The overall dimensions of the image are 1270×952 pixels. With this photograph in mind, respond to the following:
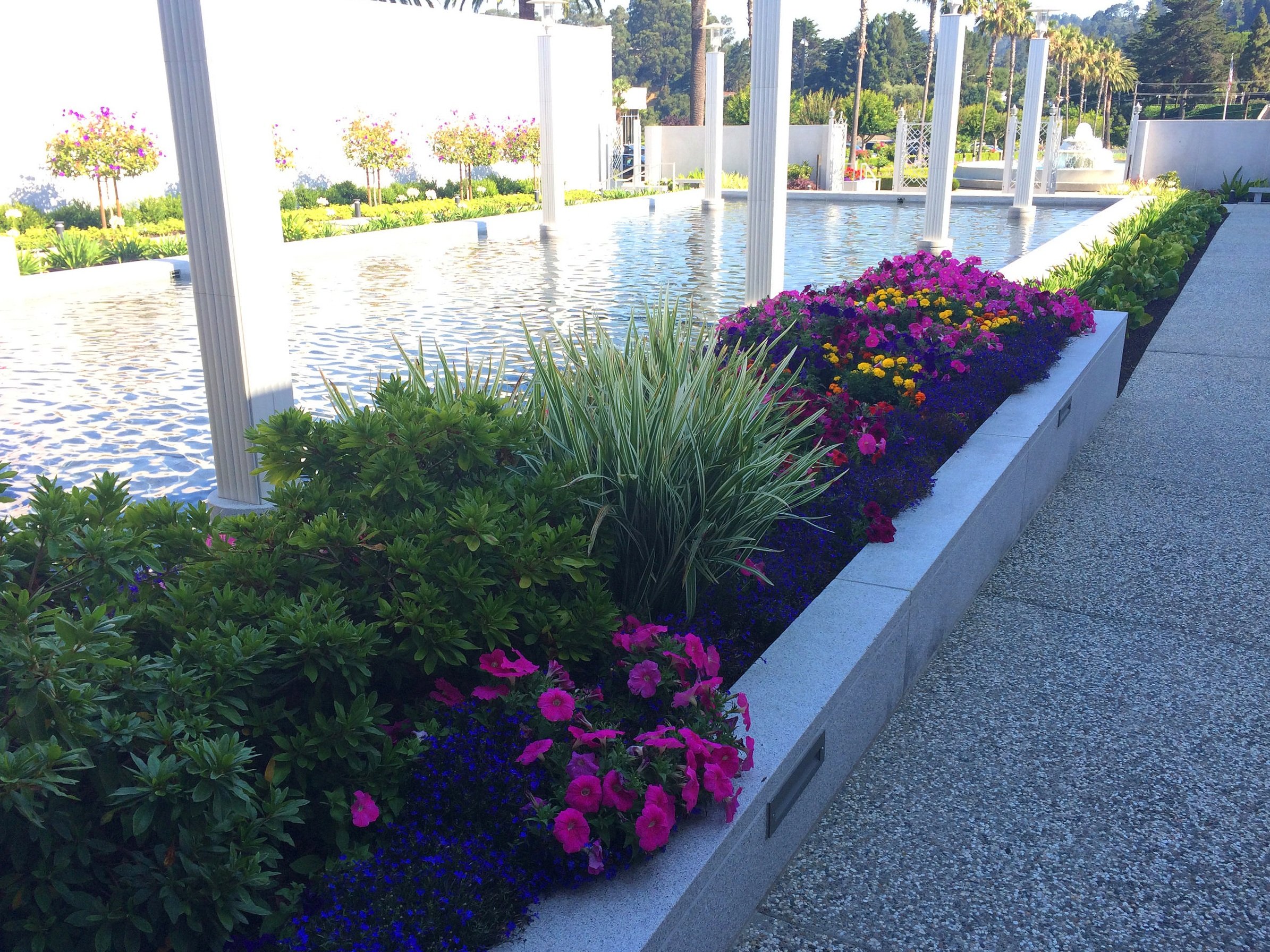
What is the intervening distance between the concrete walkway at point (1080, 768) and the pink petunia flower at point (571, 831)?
1.94 ft

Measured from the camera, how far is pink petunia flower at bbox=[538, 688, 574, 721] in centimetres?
214

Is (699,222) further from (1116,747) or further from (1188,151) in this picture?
(1116,747)

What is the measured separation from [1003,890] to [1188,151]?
29.1m

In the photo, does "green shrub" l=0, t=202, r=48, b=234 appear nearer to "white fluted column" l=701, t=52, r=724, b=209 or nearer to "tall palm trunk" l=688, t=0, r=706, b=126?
"white fluted column" l=701, t=52, r=724, b=209

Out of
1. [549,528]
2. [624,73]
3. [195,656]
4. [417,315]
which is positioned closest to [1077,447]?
[549,528]

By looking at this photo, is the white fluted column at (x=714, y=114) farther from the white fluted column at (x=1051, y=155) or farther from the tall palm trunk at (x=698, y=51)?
the white fluted column at (x=1051, y=155)

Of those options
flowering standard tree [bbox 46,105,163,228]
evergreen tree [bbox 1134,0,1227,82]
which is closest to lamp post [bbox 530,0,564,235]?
flowering standard tree [bbox 46,105,163,228]

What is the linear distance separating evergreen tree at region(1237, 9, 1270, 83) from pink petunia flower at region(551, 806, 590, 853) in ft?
223

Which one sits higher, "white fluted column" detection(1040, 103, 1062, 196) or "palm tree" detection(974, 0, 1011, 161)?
"palm tree" detection(974, 0, 1011, 161)

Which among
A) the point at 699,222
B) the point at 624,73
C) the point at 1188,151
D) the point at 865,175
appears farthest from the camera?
the point at 624,73

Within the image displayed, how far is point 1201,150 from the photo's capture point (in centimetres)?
2620

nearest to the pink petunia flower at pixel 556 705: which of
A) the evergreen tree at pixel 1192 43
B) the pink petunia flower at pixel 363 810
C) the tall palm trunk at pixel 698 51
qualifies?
the pink petunia flower at pixel 363 810

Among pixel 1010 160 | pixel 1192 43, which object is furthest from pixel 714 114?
pixel 1192 43

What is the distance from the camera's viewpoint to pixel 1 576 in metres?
1.93
